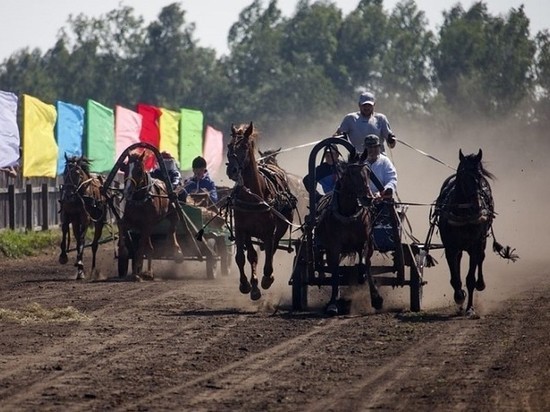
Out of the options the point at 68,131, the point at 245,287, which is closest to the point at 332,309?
the point at 245,287

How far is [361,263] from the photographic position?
17328 mm

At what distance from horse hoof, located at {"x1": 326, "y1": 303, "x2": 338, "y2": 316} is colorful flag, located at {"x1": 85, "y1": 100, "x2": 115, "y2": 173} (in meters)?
15.6

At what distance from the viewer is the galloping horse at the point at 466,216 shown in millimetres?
17172

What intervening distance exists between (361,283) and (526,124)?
5404cm

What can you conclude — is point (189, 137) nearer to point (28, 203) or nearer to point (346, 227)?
point (28, 203)

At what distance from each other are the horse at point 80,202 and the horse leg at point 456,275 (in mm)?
7842

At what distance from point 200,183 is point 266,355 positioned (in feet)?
40.3

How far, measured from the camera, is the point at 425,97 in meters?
96.8

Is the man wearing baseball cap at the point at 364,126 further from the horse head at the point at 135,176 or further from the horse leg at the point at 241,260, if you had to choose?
the horse head at the point at 135,176

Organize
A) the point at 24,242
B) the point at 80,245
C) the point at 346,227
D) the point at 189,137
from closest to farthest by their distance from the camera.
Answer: the point at 346,227 < the point at 80,245 < the point at 24,242 < the point at 189,137

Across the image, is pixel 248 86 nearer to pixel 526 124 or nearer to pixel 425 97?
pixel 425 97

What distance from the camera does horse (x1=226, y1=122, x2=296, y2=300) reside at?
1787cm

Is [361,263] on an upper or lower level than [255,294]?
upper

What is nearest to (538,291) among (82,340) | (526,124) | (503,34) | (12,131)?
(82,340)
